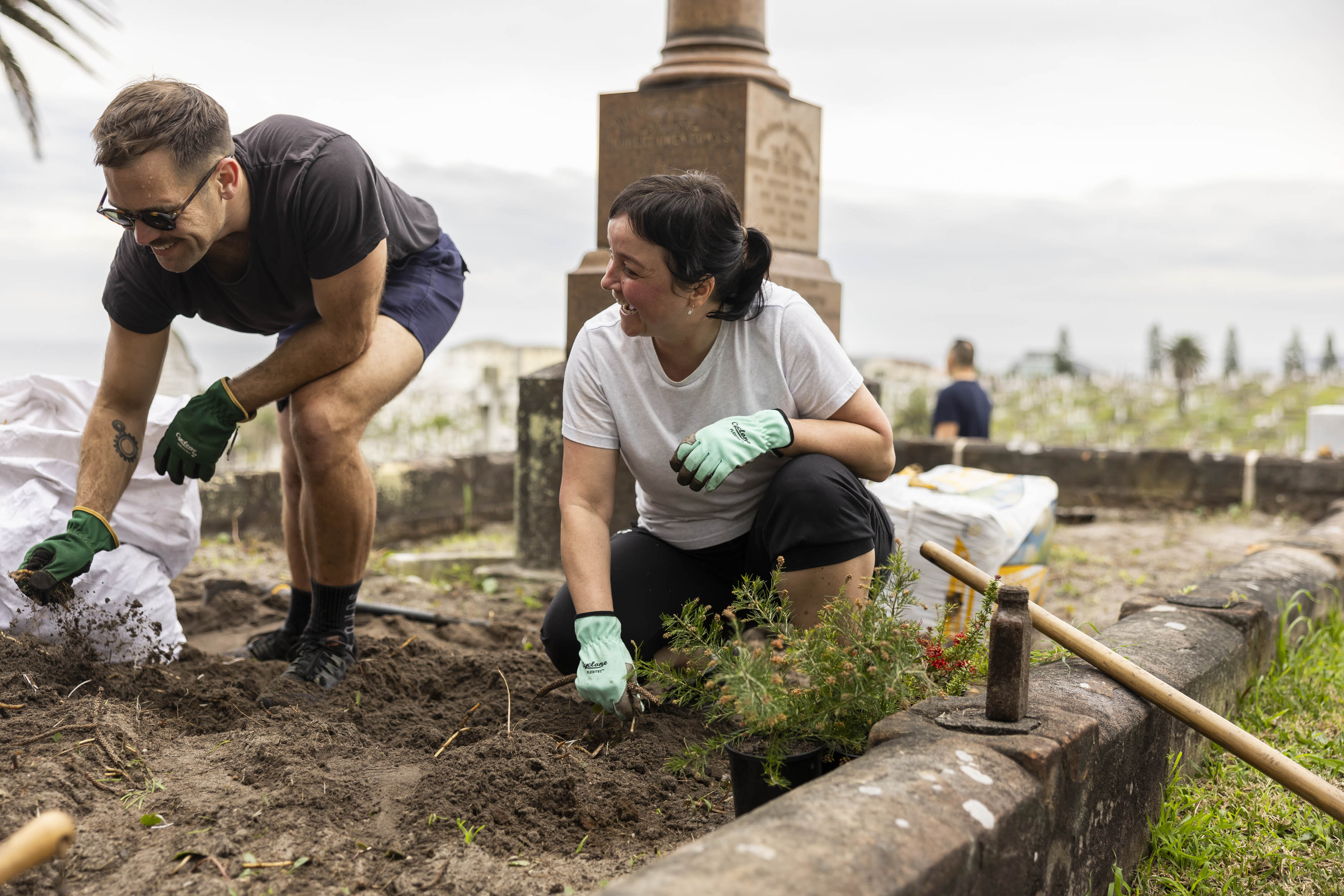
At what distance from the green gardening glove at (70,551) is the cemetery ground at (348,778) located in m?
0.17

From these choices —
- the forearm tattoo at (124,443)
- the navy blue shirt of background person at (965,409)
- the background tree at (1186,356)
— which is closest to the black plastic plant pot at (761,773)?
the forearm tattoo at (124,443)

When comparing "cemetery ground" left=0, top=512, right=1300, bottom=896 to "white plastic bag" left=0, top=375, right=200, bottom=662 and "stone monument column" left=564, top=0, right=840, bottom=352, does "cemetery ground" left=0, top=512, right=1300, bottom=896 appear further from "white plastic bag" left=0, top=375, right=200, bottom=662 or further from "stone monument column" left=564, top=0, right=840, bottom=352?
"stone monument column" left=564, top=0, right=840, bottom=352

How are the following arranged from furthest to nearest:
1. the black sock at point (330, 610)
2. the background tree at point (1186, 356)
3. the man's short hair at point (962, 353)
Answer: the background tree at point (1186, 356), the man's short hair at point (962, 353), the black sock at point (330, 610)

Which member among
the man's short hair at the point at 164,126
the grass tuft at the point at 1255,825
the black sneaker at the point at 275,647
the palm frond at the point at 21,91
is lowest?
the grass tuft at the point at 1255,825

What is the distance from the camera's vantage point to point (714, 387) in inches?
94.6

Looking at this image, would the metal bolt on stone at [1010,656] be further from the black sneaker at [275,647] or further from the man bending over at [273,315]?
the black sneaker at [275,647]

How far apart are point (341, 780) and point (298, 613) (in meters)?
1.21

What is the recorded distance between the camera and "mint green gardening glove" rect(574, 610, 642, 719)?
214cm

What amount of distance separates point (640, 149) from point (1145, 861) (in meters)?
3.32

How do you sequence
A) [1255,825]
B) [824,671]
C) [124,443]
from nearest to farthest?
[824,671], [1255,825], [124,443]

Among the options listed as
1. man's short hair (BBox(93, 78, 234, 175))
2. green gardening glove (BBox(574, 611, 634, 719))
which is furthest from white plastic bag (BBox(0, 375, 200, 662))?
green gardening glove (BBox(574, 611, 634, 719))

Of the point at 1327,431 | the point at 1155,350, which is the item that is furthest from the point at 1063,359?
the point at 1327,431

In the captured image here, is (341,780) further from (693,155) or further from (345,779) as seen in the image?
(693,155)

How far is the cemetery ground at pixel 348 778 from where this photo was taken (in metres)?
1.61
